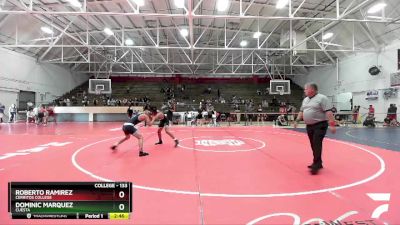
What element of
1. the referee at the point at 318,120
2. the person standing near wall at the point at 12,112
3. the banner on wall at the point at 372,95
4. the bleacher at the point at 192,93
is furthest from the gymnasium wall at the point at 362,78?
the person standing near wall at the point at 12,112

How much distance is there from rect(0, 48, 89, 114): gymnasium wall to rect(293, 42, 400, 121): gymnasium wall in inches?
1263

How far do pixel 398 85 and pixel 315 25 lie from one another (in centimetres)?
790

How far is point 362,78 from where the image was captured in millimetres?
24016

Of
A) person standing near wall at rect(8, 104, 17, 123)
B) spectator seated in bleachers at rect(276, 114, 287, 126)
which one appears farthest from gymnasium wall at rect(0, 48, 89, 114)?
spectator seated in bleachers at rect(276, 114, 287, 126)

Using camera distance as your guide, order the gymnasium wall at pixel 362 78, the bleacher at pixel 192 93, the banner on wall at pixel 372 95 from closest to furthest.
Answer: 1. the gymnasium wall at pixel 362 78
2. the banner on wall at pixel 372 95
3. the bleacher at pixel 192 93

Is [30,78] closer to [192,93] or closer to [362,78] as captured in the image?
[192,93]

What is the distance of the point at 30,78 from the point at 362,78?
32.4 meters

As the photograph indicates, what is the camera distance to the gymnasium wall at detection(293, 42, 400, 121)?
818 inches

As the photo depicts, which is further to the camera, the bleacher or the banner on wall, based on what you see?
the bleacher
